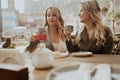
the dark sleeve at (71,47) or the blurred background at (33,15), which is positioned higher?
the blurred background at (33,15)

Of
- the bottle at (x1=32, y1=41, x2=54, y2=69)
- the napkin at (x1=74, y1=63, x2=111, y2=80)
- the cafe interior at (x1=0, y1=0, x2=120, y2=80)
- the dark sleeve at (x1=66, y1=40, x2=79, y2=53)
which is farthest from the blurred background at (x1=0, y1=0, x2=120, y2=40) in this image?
the napkin at (x1=74, y1=63, x2=111, y2=80)

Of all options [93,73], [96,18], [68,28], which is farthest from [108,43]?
[93,73]

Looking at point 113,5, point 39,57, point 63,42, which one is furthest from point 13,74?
point 113,5

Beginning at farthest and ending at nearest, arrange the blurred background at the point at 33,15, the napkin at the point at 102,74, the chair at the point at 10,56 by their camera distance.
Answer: the blurred background at the point at 33,15
the chair at the point at 10,56
the napkin at the point at 102,74

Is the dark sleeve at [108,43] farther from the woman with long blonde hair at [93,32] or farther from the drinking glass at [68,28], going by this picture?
the drinking glass at [68,28]

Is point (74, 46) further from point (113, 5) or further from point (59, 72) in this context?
point (59, 72)

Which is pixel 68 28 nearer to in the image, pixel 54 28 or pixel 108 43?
pixel 54 28

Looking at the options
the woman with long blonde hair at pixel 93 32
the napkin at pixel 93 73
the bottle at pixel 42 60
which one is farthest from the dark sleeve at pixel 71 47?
the napkin at pixel 93 73

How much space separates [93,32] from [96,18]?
0.14 metres

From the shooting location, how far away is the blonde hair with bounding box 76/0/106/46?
1.93 metres

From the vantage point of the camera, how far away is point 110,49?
6.45ft

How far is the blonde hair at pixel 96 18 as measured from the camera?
193cm

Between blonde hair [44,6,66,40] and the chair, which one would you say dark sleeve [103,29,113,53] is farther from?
the chair

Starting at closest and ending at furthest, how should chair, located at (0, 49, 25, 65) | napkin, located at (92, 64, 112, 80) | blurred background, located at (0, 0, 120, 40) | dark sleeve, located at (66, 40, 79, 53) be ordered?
1. napkin, located at (92, 64, 112, 80)
2. chair, located at (0, 49, 25, 65)
3. blurred background, located at (0, 0, 120, 40)
4. dark sleeve, located at (66, 40, 79, 53)
